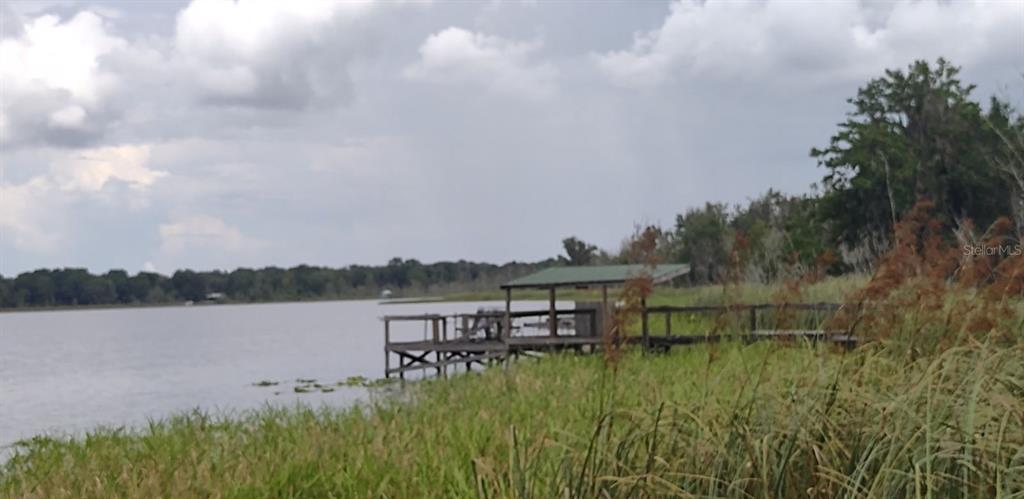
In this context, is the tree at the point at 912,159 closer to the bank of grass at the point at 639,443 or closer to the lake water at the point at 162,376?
the lake water at the point at 162,376

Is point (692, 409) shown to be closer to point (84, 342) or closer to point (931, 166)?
point (931, 166)

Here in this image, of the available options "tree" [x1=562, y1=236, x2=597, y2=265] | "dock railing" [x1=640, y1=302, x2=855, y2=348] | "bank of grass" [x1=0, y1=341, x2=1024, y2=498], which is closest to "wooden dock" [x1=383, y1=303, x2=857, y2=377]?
"dock railing" [x1=640, y1=302, x2=855, y2=348]

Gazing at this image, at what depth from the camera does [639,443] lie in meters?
4.87

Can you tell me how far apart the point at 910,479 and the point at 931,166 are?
147ft

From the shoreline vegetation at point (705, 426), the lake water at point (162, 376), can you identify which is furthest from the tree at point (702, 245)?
the shoreline vegetation at point (705, 426)

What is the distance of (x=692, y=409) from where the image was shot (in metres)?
5.17

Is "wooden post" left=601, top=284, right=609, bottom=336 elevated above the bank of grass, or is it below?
above

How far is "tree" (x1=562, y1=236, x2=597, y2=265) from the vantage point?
86375 millimetres

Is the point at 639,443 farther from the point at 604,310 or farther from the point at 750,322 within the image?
the point at 750,322

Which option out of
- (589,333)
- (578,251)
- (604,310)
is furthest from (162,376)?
(578,251)

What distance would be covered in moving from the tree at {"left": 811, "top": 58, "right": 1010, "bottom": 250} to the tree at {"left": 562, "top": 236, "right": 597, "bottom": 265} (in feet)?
128

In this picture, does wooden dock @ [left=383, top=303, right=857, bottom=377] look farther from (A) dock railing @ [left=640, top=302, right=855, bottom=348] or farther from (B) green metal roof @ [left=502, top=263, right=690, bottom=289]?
(B) green metal roof @ [left=502, top=263, right=690, bottom=289]

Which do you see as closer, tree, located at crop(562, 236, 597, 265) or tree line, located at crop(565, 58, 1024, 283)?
tree line, located at crop(565, 58, 1024, 283)

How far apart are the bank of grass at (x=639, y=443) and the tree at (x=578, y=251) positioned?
73387mm
